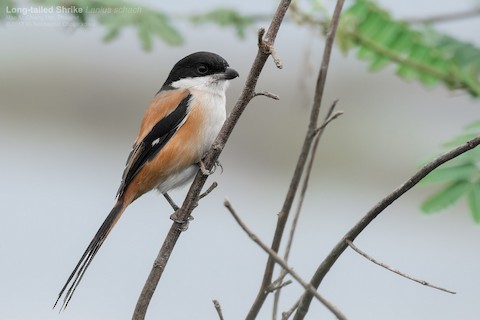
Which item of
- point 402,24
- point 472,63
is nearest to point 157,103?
point 402,24

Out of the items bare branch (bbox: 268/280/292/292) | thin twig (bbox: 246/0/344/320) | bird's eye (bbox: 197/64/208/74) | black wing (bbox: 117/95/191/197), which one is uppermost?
bird's eye (bbox: 197/64/208/74)

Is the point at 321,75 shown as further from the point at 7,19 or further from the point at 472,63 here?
the point at 472,63

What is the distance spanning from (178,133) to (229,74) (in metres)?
0.39

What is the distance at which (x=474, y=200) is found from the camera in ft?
8.39

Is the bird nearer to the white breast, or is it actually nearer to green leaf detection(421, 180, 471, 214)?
the white breast

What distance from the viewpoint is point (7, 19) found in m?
2.14

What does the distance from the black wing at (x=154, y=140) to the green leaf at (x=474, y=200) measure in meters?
1.59

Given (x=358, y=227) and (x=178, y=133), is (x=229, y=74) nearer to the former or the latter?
(x=178, y=133)

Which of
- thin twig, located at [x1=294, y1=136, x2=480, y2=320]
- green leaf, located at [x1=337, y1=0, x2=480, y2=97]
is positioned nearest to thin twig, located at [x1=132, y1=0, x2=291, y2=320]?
thin twig, located at [x1=294, y1=136, x2=480, y2=320]

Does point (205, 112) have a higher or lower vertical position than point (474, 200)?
higher

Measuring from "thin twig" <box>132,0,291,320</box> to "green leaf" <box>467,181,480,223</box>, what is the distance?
3.06 feet

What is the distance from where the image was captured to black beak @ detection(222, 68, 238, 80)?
12.2 ft

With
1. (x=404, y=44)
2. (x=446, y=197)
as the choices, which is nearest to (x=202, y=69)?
(x=404, y=44)

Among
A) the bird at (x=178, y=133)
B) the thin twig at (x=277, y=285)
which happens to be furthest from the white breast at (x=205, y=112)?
the thin twig at (x=277, y=285)
